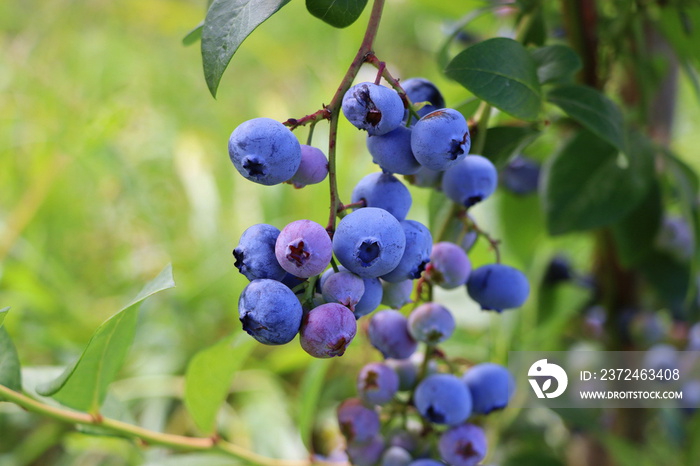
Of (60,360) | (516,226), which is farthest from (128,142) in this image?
(516,226)

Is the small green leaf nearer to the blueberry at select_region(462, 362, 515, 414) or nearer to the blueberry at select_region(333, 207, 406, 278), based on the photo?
the blueberry at select_region(333, 207, 406, 278)

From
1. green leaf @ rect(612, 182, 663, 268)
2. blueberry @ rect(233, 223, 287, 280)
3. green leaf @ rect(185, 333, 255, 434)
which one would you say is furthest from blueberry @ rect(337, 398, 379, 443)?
green leaf @ rect(612, 182, 663, 268)

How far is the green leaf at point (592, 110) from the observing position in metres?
0.54

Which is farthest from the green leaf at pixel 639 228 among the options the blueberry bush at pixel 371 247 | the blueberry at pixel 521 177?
the blueberry at pixel 521 177

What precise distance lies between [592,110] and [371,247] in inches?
11.5

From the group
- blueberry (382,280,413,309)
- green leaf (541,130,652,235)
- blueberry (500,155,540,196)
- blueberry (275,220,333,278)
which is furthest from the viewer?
blueberry (500,155,540,196)

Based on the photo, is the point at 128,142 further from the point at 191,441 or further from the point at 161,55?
the point at 191,441

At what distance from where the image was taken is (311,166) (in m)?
0.40

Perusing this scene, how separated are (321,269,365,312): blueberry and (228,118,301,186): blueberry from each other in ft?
0.23

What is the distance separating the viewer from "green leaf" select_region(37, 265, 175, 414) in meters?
0.48

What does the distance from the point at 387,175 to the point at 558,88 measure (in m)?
0.23

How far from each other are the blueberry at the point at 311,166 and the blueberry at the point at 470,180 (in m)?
0.12

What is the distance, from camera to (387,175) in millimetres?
431

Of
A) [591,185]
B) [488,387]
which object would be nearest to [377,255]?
[488,387]
